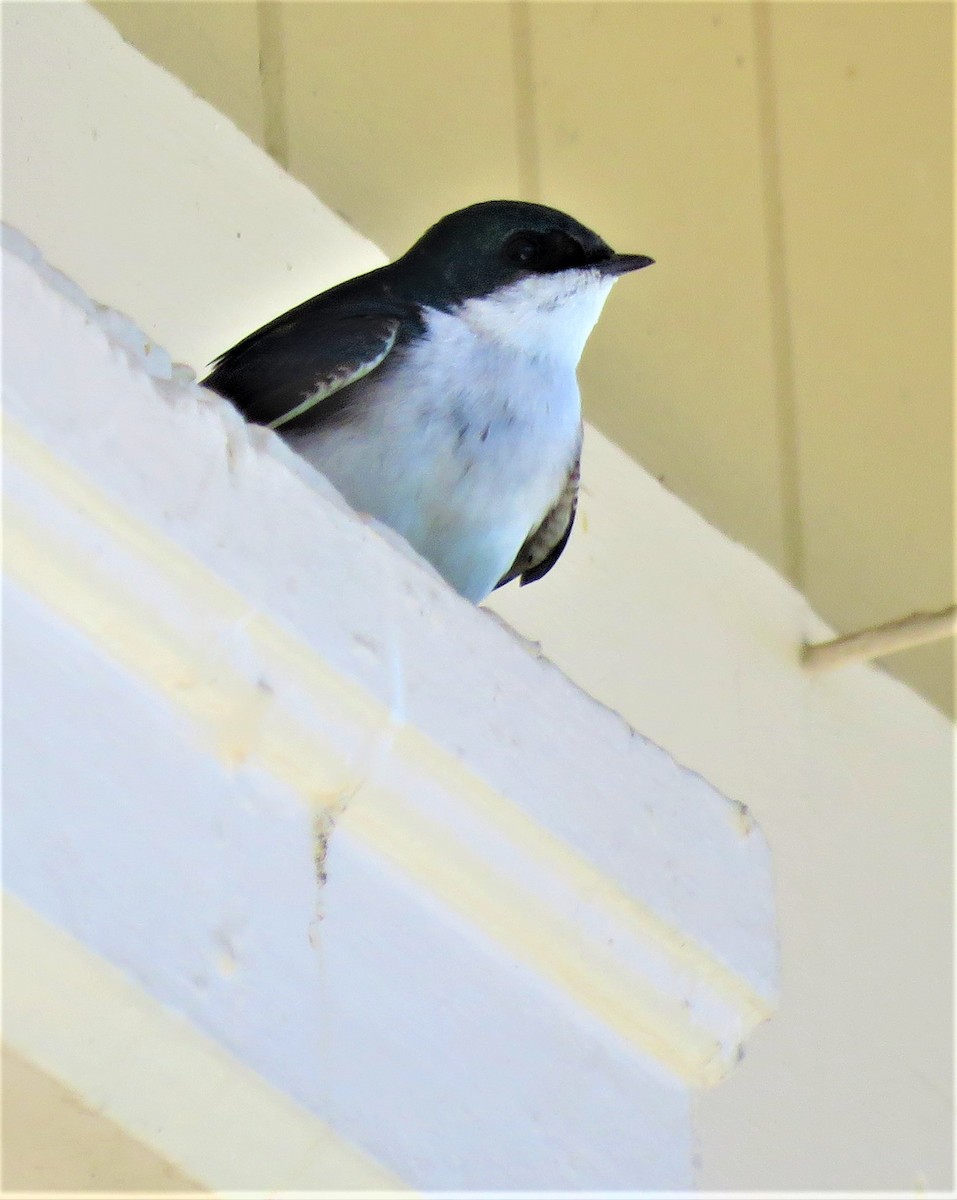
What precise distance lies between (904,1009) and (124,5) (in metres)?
1.07

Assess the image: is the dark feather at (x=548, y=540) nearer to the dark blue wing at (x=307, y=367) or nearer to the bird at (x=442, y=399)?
the bird at (x=442, y=399)

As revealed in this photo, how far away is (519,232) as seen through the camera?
5.68 ft

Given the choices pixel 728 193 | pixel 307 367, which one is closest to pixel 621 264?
pixel 307 367

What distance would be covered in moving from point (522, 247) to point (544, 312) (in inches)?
3.9

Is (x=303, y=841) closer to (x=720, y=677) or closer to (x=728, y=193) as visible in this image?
(x=720, y=677)

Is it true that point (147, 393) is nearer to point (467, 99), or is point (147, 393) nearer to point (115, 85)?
point (115, 85)

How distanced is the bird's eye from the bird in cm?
4

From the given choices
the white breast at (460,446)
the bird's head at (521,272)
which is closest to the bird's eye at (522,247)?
the bird's head at (521,272)

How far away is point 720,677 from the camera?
1.94 m

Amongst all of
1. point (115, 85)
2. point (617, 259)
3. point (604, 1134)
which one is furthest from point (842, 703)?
point (604, 1134)

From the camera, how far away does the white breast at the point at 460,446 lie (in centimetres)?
143

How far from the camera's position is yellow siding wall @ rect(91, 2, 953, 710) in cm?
197

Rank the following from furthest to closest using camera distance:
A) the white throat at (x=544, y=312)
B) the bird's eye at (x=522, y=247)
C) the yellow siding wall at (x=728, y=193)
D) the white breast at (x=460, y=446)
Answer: the yellow siding wall at (x=728, y=193)
the bird's eye at (x=522, y=247)
the white throat at (x=544, y=312)
the white breast at (x=460, y=446)

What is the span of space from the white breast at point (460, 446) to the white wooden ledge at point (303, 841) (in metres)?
0.42
